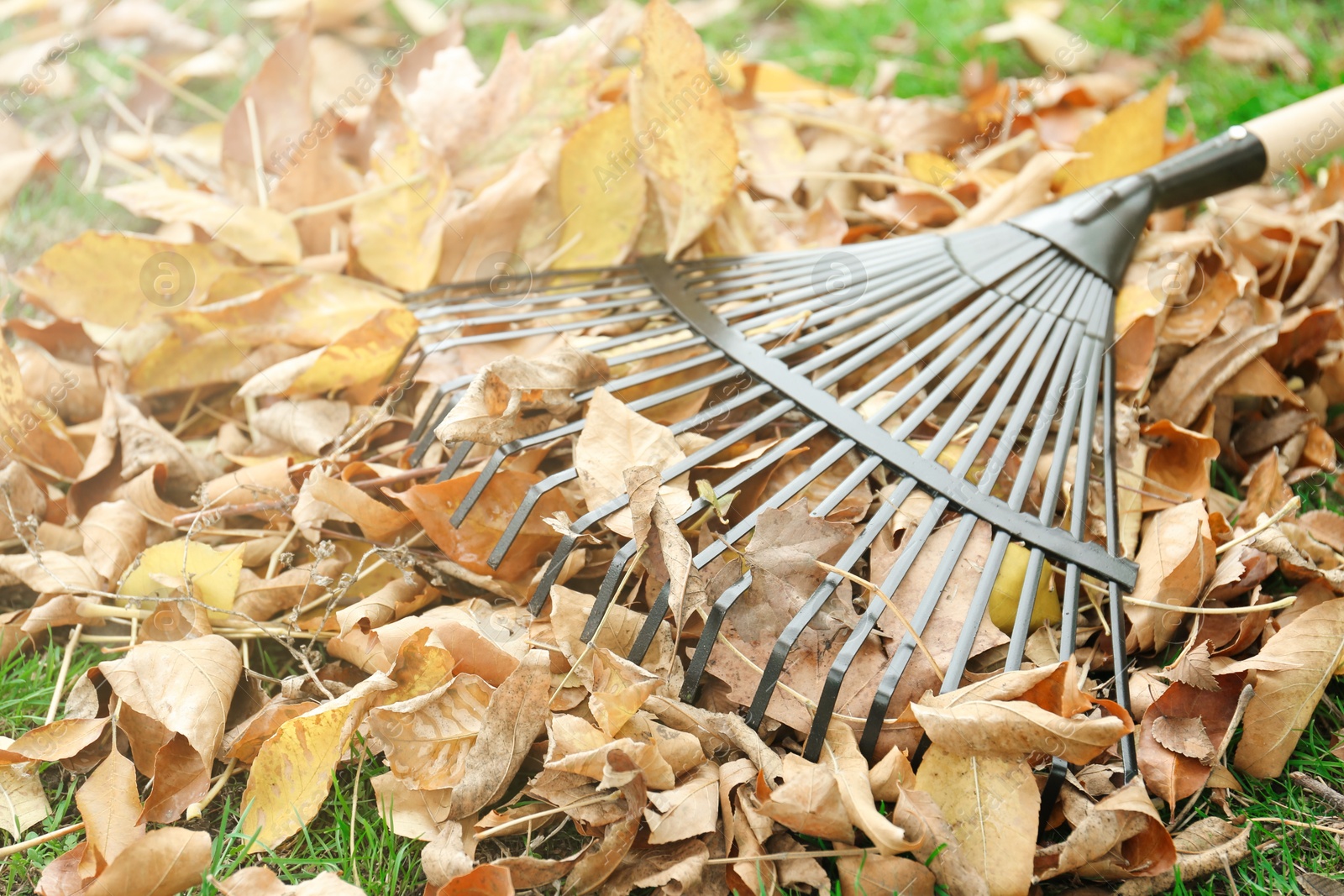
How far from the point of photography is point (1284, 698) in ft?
3.38

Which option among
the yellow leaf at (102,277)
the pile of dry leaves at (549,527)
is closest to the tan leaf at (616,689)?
the pile of dry leaves at (549,527)

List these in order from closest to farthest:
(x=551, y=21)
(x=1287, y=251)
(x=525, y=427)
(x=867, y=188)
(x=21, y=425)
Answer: (x=525, y=427) < (x=21, y=425) < (x=1287, y=251) < (x=867, y=188) < (x=551, y=21)

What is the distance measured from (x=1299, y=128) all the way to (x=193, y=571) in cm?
180

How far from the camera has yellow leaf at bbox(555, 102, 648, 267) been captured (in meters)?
1.50

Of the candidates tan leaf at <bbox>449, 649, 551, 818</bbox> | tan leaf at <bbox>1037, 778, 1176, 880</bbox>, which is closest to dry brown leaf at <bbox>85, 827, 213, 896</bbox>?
tan leaf at <bbox>449, 649, 551, 818</bbox>

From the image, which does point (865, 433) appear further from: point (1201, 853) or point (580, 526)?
point (1201, 853)

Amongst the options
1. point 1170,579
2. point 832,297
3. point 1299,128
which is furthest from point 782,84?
point 1170,579

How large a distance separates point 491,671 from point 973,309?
2.83 feet

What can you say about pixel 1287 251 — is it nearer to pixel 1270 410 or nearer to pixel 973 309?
pixel 1270 410

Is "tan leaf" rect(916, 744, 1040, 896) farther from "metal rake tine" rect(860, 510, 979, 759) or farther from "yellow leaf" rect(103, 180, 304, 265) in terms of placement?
"yellow leaf" rect(103, 180, 304, 265)

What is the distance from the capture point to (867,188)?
179 cm

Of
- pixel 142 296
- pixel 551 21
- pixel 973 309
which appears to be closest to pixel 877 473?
pixel 973 309

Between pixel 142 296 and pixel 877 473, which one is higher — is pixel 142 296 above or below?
above

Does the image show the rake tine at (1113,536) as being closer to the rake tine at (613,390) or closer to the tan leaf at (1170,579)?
the tan leaf at (1170,579)
